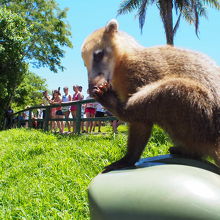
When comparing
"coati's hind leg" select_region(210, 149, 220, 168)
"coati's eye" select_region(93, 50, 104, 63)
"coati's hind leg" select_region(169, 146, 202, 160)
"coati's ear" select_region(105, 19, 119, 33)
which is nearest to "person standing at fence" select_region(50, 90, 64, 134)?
"coati's ear" select_region(105, 19, 119, 33)

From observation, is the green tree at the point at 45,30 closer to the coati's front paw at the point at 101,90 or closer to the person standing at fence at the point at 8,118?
the person standing at fence at the point at 8,118

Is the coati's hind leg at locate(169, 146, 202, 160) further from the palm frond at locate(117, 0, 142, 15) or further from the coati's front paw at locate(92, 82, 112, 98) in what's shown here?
the palm frond at locate(117, 0, 142, 15)

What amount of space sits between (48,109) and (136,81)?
9.44 m

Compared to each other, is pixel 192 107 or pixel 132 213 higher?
pixel 192 107

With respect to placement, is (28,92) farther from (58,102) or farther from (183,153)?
(183,153)

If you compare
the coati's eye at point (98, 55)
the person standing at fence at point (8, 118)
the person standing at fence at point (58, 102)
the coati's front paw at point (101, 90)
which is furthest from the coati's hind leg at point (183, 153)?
the person standing at fence at point (8, 118)

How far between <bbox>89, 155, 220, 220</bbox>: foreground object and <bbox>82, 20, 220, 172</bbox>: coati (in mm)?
485

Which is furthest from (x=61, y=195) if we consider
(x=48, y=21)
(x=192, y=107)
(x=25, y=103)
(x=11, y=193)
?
(x=48, y=21)

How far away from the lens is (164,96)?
2.14 meters

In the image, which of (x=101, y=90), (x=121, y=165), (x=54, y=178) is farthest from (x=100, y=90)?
(x=54, y=178)

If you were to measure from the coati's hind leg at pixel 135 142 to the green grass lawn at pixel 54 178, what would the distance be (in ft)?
3.45

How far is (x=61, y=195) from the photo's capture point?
341 cm

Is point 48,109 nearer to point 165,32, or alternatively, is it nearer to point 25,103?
point 165,32

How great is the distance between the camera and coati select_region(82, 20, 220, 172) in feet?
6.91
